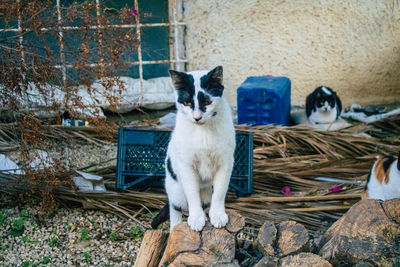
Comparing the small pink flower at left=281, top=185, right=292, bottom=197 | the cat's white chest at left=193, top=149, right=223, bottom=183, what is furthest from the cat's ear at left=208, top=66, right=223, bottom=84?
the small pink flower at left=281, top=185, right=292, bottom=197

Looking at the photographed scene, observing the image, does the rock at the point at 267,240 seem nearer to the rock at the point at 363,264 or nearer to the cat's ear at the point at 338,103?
the rock at the point at 363,264

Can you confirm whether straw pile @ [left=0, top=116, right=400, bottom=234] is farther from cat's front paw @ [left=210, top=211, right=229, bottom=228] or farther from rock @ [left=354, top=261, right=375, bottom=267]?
rock @ [left=354, top=261, right=375, bottom=267]

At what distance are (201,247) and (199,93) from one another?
28.9 inches

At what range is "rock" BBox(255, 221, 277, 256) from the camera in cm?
195

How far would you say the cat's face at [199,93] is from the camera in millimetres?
2205

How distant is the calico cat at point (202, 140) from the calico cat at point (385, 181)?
158cm

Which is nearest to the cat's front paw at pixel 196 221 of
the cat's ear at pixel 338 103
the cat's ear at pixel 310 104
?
the cat's ear at pixel 310 104

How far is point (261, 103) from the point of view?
15.9 feet

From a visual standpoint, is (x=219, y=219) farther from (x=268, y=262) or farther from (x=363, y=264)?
(x=363, y=264)

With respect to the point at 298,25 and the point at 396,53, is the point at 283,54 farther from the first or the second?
the point at 396,53

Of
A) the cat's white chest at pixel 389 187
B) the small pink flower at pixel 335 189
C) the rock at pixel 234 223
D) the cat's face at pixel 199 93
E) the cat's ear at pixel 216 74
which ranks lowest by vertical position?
the small pink flower at pixel 335 189

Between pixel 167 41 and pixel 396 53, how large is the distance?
3.00 meters

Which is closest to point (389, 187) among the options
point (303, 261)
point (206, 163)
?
point (206, 163)

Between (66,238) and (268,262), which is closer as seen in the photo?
(268,262)
